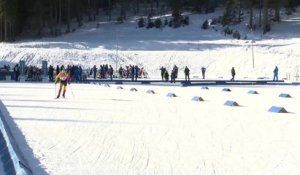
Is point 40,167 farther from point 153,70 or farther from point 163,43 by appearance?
point 163,43

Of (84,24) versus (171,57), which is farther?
(84,24)

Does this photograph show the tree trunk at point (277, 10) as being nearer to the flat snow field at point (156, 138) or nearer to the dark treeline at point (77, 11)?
the dark treeline at point (77, 11)

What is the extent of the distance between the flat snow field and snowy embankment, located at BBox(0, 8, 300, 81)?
27.4 meters

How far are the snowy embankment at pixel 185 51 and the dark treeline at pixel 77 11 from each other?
274 cm

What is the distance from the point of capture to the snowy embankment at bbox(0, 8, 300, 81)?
47469 mm

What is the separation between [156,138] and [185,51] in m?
40.4

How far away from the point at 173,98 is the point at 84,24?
47.9 metres

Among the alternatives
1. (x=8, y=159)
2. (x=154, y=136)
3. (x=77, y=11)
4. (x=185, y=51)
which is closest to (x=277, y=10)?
(x=185, y=51)

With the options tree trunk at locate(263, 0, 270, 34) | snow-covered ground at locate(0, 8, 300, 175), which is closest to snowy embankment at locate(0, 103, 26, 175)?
snow-covered ground at locate(0, 8, 300, 175)

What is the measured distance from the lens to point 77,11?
68562 millimetres

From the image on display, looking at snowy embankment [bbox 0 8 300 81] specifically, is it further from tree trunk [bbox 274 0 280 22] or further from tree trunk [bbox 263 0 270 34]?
tree trunk [bbox 274 0 280 22]

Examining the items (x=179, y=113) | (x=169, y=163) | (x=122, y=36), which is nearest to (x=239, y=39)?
(x=122, y=36)

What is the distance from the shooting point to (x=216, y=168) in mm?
8859

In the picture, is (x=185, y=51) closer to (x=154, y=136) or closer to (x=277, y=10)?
(x=277, y=10)
